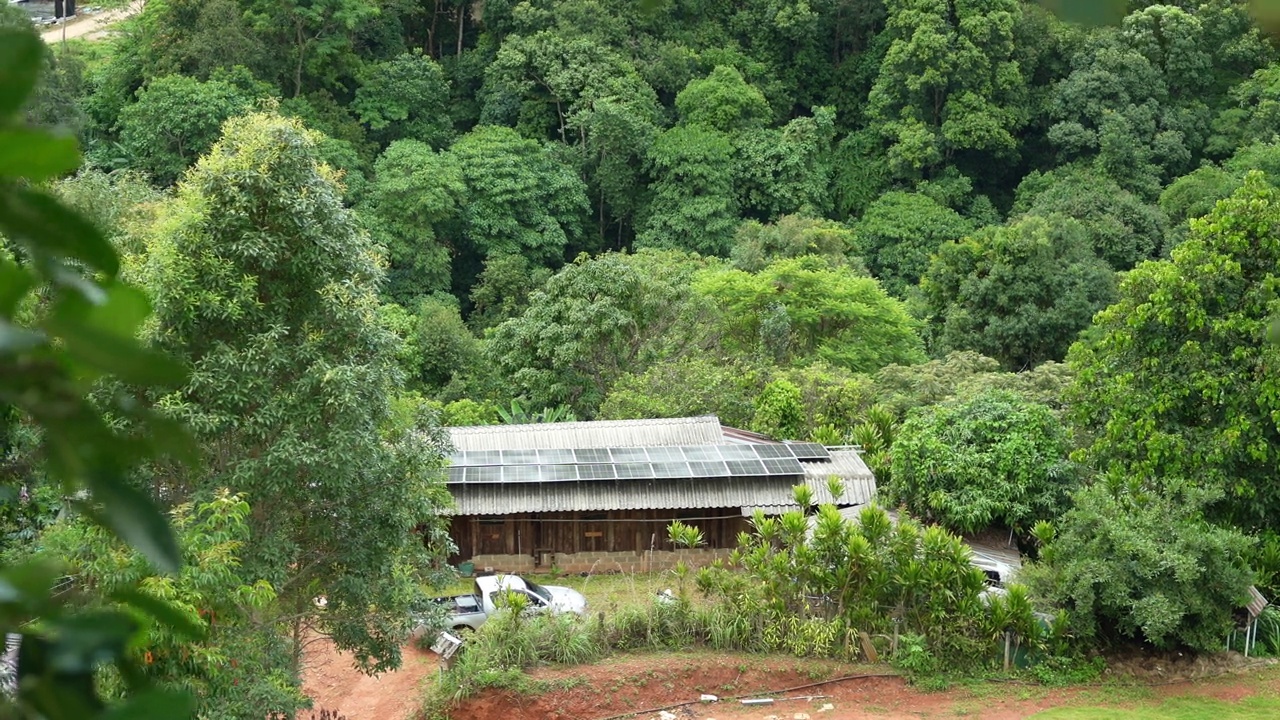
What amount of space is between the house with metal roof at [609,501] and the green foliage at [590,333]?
166 inches

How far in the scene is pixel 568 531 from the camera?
45.2 feet

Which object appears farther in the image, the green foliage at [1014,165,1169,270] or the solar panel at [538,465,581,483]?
the green foliage at [1014,165,1169,270]

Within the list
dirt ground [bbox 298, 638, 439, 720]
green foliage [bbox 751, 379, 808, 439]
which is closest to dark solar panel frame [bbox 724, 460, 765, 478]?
green foliage [bbox 751, 379, 808, 439]

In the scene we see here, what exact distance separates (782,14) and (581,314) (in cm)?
1674

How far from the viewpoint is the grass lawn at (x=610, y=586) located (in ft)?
40.9

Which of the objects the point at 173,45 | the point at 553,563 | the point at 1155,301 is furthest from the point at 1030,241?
A: the point at 173,45

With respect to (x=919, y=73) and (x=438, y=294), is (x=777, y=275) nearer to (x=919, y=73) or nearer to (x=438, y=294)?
Answer: (x=438, y=294)

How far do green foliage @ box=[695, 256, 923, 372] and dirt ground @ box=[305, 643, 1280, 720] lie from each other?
9849 millimetres

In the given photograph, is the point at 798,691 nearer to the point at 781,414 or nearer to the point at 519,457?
the point at 519,457

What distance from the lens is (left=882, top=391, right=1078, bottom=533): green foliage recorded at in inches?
487

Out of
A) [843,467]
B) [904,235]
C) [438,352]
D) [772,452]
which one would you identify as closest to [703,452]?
A: [772,452]

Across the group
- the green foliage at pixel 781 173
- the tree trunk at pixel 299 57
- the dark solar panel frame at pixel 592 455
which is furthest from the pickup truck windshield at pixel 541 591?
the tree trunk at pixel 299 57

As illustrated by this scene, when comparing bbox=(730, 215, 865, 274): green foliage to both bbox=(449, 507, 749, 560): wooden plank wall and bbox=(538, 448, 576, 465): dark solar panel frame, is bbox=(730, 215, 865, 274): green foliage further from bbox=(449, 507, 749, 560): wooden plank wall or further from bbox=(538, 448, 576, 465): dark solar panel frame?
bbox=(449, 507, 749, 560): wooden plank wall

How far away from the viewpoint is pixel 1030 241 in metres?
21.1
